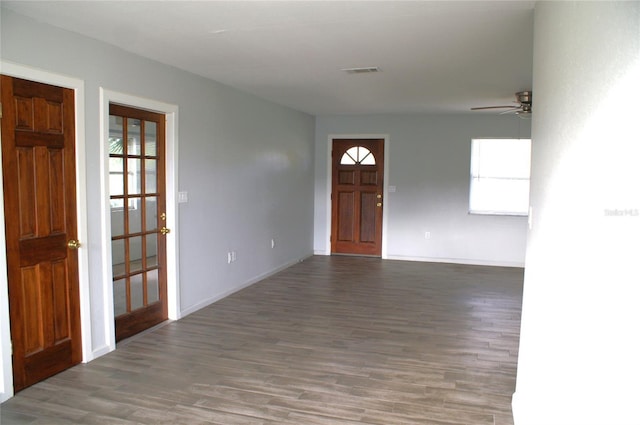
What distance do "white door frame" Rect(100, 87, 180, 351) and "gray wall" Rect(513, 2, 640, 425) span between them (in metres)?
3.00

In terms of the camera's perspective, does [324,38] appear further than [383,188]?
No

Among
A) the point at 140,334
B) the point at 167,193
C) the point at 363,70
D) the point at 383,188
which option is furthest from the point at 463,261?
the point at 140,334

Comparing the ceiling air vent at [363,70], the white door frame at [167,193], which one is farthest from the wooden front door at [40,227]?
the ceiling air vent at [363,70]

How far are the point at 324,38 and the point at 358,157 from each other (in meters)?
4.90

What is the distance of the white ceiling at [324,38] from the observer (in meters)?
2.88

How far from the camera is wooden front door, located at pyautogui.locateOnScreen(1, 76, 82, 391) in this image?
3.03 m

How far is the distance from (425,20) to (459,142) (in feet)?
16.3

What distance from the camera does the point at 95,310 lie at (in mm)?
3711

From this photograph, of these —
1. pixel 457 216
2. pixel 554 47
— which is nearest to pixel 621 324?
pixel 554 47

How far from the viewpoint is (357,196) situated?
836 centimetres

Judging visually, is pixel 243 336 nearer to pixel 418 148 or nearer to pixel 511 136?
pixel 418 148

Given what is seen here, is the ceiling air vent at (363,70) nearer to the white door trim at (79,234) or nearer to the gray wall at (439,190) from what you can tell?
the white door trim at (79,234)

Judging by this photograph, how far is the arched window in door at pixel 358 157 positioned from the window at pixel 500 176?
1656 millimetres

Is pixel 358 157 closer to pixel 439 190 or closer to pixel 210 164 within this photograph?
pixel 439 190
